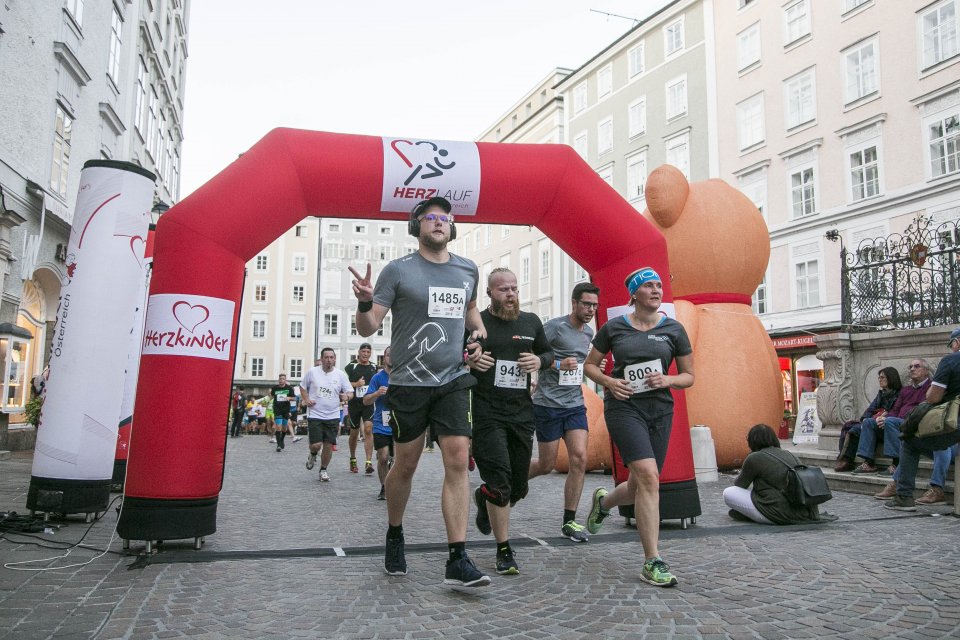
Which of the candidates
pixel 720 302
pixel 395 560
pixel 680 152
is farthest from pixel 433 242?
pixel 680 152

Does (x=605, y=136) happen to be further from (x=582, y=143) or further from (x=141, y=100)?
(x=141, y=100)

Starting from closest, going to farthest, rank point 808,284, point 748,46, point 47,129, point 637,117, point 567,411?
point 567,411, point 47,129, point 808,284, point 748,46, point 637,117

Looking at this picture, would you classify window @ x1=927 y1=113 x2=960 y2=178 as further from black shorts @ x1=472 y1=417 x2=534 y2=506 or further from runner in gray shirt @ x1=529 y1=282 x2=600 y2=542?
black shorts @ x1=472 y1=417 x2=534 y2=506

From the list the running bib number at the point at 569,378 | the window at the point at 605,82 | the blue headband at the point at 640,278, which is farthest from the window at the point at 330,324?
the blue headband at the point at 640,278

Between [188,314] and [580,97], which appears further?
[580,97]

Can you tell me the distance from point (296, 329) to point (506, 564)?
56143mm

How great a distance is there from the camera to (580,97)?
40.6 metres

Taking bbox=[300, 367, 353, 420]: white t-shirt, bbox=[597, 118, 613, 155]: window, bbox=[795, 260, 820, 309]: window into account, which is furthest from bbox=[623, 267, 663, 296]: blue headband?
bbox=[597, 118, 613, 155]: window

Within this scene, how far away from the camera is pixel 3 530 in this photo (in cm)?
591

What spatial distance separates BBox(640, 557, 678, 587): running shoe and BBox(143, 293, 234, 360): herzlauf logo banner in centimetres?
335

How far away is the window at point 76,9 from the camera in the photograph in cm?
1673

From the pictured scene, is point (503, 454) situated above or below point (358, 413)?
below

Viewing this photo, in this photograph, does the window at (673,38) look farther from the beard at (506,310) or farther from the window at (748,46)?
the beard at (506,310)

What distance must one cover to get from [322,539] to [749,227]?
7969mm
